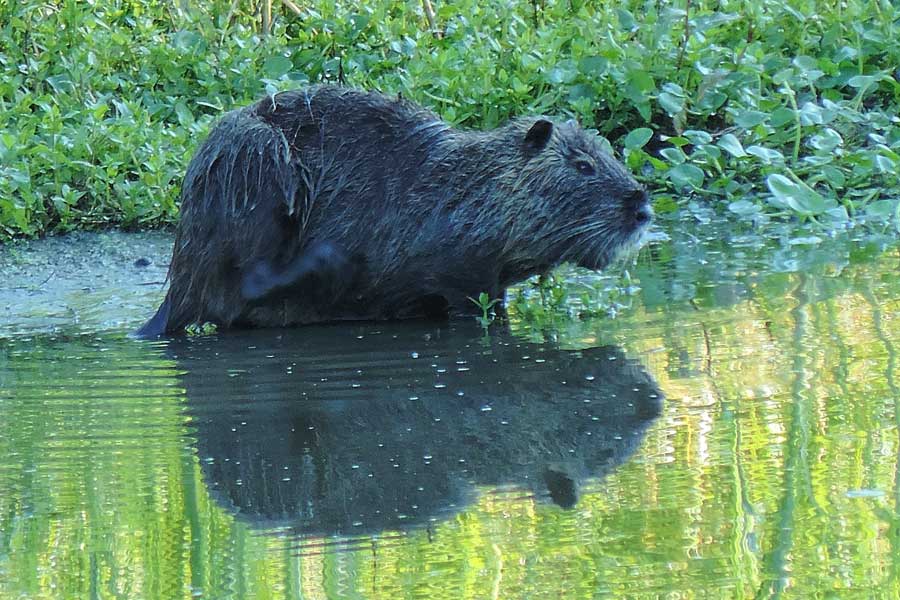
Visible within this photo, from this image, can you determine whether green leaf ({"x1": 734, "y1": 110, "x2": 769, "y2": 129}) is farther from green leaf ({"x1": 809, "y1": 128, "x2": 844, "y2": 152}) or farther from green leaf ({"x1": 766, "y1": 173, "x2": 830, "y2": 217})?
green leaf ({"x1": 766, "y1": 173, "x2": 830, "y2": 217})

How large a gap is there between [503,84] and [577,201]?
6.51 feet

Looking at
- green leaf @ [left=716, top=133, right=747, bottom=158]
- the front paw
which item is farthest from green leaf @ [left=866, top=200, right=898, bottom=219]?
the front paw

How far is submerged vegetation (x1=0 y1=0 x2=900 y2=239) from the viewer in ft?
20.6

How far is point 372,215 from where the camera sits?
16.7ft

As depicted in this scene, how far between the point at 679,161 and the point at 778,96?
568 mm

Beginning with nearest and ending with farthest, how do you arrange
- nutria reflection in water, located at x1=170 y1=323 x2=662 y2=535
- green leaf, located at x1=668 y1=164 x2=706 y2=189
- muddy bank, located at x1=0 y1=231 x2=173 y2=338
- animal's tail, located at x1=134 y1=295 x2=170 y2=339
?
nutria reflection in water, located at x1=170 y1=323 x2=662 y2=535, animal's tail, located at x1=134 y1=295 x2=170 y2=339, muddy bank, located at x1=0 y1=231 x2=173 y2=338, green leaf, located at x1=668 y1=164 x2=706 y2=189

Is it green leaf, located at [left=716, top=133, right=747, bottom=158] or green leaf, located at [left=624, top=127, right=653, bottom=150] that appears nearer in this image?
green leaf, located at [left=716, top=133, right=747, bottom=158]

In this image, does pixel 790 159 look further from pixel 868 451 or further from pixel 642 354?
pixel 868 451

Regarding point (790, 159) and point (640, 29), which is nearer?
point (790, 159)

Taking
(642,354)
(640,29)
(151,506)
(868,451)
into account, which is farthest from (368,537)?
(640,29)

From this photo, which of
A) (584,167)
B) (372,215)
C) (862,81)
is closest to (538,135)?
(584,167)

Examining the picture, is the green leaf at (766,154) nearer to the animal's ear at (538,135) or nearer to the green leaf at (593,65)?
the green leaf at (593,65)

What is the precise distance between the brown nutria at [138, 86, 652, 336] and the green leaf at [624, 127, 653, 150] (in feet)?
4.35

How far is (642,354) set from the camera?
426cm
